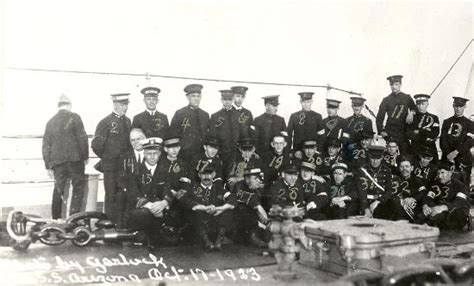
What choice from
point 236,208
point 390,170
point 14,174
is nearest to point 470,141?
point 390,170

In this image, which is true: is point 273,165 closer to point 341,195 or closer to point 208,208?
point 341,195

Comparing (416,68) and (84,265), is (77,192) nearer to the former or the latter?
(84,265)

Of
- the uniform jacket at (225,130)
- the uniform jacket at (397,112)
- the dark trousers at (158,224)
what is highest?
the uniform jacket at (397,112)

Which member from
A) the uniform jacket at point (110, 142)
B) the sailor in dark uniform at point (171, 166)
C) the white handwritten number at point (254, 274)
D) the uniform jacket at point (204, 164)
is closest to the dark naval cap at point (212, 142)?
the uniform jacket at point (204, 164)

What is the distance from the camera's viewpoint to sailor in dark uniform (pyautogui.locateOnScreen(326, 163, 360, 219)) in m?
5.45

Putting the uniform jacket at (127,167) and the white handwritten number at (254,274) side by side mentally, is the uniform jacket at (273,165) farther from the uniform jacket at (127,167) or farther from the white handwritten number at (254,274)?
the white handwritten number at (254,274)

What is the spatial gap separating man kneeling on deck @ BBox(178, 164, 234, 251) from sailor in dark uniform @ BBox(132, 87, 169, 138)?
0.70m

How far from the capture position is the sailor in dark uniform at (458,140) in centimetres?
678

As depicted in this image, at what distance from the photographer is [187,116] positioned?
18.5ft

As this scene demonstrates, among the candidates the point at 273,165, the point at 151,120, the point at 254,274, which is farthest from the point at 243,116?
the point at 254,274

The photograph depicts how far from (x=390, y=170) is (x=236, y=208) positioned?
6.60 feet

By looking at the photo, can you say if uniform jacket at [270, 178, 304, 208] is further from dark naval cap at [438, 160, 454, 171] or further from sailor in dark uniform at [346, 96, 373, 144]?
dark naval cap at [438, 160, 454, 171]

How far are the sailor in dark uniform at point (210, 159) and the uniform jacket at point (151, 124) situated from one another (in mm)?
444

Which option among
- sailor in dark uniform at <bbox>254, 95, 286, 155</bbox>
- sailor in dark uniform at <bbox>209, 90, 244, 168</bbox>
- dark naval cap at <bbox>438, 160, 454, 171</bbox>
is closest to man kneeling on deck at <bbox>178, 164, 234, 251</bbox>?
sailor in dark uniform at <bbox>209, 90, 244, 168</bbox>
